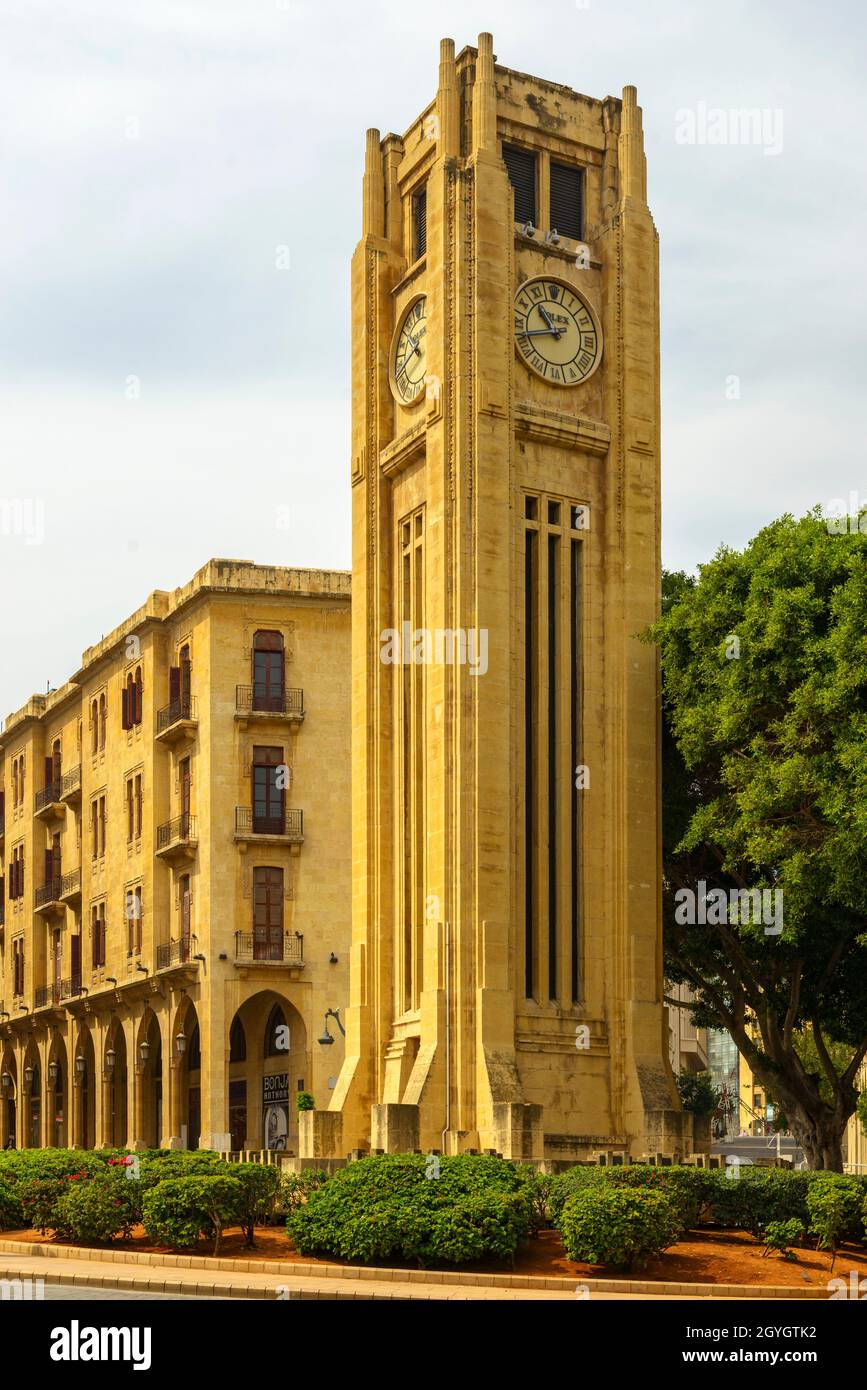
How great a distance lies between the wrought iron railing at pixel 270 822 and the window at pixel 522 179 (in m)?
24.4

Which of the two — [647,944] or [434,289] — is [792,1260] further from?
[434,289]

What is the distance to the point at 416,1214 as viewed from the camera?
89.7ft

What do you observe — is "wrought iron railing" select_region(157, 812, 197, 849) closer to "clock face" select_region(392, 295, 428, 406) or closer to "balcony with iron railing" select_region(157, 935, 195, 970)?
"balcony with iron railing" select_region(157, 935, 195, 970)

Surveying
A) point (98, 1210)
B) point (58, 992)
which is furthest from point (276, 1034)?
point (98, 1210)

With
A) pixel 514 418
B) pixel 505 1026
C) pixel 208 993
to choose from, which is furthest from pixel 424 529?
pixel 208 993

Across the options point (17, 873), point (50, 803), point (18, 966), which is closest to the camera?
point (50, 803)

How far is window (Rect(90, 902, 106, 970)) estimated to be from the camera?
71250 millimetres

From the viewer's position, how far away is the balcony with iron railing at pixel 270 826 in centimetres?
6156

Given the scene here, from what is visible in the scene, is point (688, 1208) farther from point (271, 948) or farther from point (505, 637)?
point (271, 948)

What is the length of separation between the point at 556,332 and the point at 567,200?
3.78 metres

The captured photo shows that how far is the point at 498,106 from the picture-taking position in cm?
4347

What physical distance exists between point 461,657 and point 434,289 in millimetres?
8407

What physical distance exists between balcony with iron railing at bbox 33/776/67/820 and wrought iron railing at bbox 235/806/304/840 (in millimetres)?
18760

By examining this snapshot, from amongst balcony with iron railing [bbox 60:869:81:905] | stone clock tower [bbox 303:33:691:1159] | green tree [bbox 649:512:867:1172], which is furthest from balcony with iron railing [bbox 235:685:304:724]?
green tree [bbox 649:512:867:1172]
